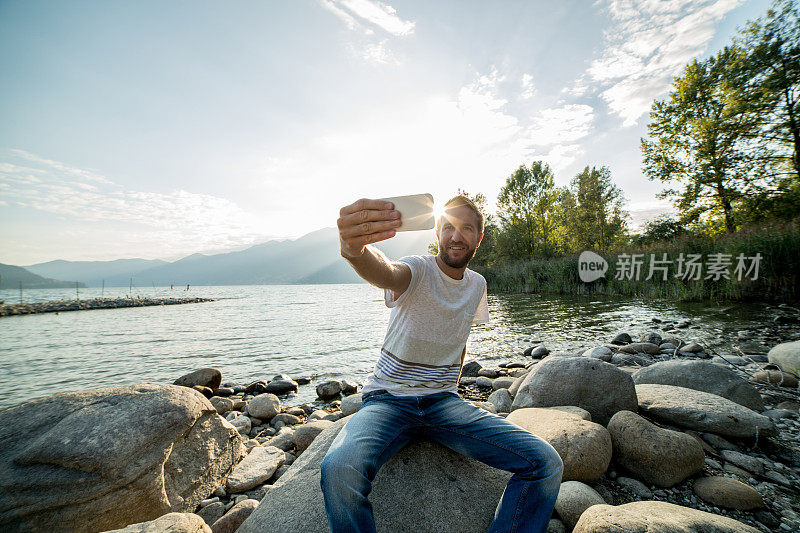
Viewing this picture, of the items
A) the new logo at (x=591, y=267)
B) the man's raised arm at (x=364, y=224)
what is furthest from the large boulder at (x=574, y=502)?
the new logo at (x=591, y=267)

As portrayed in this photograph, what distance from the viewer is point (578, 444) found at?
2.67 m

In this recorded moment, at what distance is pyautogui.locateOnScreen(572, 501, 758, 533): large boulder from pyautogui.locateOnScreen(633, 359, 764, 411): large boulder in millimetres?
2972

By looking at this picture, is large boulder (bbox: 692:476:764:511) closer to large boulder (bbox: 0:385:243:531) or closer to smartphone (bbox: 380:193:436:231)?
smartphone (bbox: 380:193:436:231)

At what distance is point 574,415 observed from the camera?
3.08 m

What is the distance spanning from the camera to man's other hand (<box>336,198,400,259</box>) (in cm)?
196

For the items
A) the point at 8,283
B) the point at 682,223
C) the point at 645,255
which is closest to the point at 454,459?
the point at 645,255

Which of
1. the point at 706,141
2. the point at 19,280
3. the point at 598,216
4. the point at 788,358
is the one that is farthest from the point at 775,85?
the point at 19,280

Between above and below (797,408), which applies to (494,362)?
below

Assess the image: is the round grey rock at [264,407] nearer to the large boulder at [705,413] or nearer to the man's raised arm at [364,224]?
the man's raised arm at [364,224]

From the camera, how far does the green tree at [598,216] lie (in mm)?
36125

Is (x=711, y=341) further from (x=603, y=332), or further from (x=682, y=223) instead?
(x=682, y=223)

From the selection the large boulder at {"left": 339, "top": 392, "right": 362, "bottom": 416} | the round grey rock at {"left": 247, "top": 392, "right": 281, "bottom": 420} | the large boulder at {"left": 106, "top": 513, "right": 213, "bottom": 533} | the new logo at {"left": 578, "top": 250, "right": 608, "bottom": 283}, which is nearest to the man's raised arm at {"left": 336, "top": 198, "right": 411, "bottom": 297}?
the large boulder at {"left": 106, "top": 513, "right": 213, "bottom": 533}

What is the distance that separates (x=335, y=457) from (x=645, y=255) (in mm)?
21520

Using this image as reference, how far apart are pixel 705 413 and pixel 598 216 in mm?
39361
